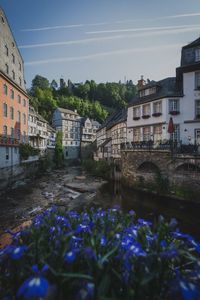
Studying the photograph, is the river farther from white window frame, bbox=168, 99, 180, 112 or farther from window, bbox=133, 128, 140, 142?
white window frame, bbox=168, 99, 180, 112

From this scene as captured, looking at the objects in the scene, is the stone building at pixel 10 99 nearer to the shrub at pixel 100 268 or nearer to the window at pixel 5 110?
the window at pixel 5 110

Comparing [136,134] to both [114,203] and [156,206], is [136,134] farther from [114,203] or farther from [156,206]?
[156,206]

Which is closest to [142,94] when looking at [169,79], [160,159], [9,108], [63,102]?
[169,79]

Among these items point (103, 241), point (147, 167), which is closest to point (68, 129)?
point (147, 167)

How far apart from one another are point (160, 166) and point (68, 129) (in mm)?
47737

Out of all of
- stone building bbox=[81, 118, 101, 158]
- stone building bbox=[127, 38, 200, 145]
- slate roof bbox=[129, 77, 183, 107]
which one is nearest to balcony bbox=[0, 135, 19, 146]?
slate roof bbox=[129, 77, 183, 107]

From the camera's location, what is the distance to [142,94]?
85.7 ft

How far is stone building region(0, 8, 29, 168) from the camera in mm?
22406

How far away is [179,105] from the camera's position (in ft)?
68.5

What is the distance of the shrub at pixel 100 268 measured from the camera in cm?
169

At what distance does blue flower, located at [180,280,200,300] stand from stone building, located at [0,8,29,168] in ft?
72.4

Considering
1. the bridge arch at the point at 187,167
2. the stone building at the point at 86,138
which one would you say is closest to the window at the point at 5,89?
the bridge arch at the point at 187,167

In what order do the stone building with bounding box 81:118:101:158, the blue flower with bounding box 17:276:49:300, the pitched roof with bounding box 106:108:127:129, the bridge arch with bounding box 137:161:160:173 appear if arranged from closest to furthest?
the blue flower with bounding box 17:276:49:300 < the bridge arch with bounding box 137:161:160:173 < the pitched roof with bounding box 106:108:127:129 < the stone building with bounding box 81:118:101:158

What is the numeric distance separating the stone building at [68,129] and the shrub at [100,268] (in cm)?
5922
